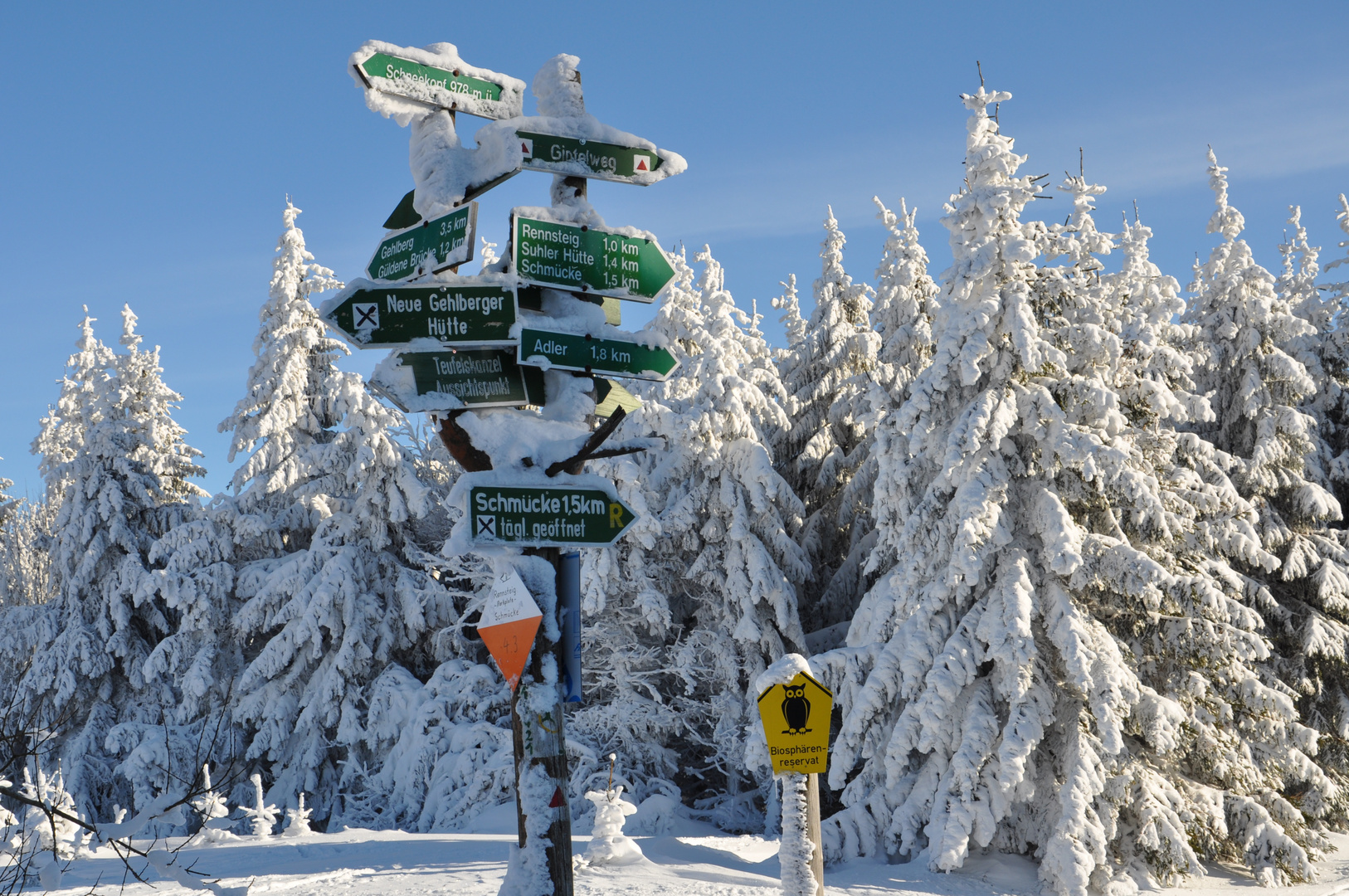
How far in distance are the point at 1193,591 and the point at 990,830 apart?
15.6 feet

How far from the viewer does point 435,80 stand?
20.3 feet

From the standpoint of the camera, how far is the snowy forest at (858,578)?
582 inches

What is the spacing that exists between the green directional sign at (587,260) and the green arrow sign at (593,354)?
0.32 metres

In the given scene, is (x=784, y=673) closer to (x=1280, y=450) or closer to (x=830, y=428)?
(x=1280, y=450)

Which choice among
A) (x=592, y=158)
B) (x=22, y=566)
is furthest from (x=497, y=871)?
(x=22, y=566)

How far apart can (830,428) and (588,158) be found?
62.6 feet

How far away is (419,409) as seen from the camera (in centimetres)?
610

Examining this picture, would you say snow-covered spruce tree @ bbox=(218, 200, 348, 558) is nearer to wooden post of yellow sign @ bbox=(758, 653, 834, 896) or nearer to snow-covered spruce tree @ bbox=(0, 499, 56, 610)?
snow-covered spruce tree @ bbox=(0, 499, 56, 610)

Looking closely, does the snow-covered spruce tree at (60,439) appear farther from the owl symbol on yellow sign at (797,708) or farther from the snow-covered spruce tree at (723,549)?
the owl symbol on yellow sign at (797,708)

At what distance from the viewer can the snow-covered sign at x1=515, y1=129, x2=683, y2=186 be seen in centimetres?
609

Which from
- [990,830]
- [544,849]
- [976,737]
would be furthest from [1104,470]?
[544,849]

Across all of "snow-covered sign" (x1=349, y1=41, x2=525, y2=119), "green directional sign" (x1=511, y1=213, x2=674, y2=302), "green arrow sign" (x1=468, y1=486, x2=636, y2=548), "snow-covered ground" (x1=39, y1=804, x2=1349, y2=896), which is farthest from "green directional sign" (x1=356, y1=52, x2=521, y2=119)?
"snow-covered ground" (x1=39, y1=804, x2=1349, y2=896)

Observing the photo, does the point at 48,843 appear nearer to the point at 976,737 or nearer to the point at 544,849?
the point at 544,849

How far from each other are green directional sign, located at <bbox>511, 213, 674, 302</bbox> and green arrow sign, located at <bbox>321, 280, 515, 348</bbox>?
253mm
